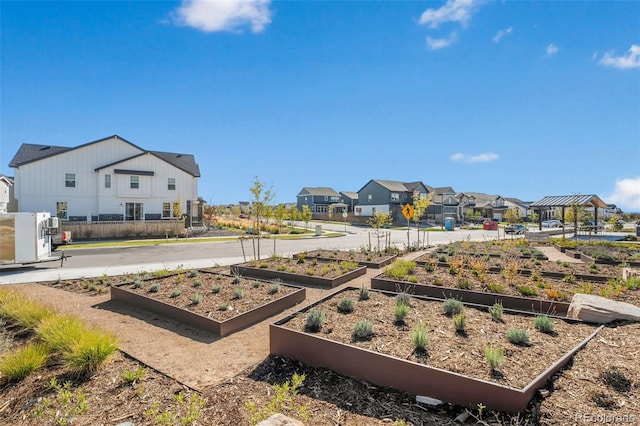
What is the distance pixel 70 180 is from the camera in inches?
1086

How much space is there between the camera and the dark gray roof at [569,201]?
24844mm

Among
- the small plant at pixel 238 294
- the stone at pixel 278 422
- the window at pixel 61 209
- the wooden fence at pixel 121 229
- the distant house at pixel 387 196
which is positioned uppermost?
the distant house at pixel 387 196

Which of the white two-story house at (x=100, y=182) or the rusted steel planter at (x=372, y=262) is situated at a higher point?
the white two-story house at (x=100, y=182)

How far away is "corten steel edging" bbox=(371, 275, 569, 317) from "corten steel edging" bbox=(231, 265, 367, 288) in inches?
49.5

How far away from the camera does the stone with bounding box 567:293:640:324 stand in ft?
17.9

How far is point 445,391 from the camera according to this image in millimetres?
3744

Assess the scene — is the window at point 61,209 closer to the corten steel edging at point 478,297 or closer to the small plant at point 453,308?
the corten steel edging at point 478,297

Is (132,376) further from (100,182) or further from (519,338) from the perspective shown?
(100,182)

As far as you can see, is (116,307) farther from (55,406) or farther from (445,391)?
(445,391)

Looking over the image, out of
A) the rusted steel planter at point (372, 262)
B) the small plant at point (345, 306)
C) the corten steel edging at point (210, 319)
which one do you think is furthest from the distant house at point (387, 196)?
the small plant at point (345, 306)

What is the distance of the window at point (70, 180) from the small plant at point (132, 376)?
29834 millimetres

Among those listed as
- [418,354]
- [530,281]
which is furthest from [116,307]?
[530,281]

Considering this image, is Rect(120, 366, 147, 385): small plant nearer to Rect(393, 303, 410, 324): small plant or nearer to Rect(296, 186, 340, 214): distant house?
Rect(393, 303, 410, 324): small plant

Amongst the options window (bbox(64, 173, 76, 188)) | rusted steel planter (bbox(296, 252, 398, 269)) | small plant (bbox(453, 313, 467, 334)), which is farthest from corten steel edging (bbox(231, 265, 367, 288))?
window (bbox(64, 173, 76, 188))
